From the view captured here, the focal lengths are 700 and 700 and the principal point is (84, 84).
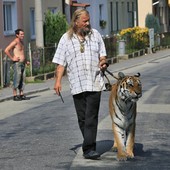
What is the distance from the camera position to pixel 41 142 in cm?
1016

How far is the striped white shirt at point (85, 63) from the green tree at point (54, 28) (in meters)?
21.6

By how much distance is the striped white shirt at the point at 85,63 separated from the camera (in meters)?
8.50

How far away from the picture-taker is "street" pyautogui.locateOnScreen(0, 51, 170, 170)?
335 inches

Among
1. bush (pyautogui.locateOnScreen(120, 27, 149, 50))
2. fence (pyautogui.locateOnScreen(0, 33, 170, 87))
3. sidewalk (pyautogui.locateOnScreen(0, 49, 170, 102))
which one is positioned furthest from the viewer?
bush (pyautogui.locateOnScreen(120, 27, 149, 50))

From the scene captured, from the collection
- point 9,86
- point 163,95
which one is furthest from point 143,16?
point 163,95

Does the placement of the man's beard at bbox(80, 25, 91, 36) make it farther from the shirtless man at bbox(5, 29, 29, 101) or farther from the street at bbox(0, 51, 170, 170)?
the shirtless man at bbox(5, 29, 29, 101)

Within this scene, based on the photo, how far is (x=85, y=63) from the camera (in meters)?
8.51

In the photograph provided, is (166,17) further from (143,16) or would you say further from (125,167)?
(125,167)

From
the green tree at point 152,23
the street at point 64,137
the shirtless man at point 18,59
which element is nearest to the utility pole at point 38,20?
the shirtless man at point 18,59

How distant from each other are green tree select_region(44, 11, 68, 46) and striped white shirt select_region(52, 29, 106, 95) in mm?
21561

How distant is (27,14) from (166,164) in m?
21.9

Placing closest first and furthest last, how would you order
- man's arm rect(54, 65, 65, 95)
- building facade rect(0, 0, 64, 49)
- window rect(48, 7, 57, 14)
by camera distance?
1. man's arm rect(54, 65, 65, 95)
2. building facade rect(0, 0, 64, 49)
3. window rect(48, 7, 57, 14)

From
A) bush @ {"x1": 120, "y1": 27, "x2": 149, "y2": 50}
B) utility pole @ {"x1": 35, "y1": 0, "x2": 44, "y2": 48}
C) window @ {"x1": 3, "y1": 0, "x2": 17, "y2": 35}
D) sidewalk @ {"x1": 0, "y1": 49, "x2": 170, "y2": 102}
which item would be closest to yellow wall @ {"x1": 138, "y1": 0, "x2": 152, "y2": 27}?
bush @ {"x1": 120, "y1": 27, "x2": 149, "y2": 50}

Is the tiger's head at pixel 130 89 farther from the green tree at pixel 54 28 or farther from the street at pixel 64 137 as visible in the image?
the green tree at pixel 54 28
